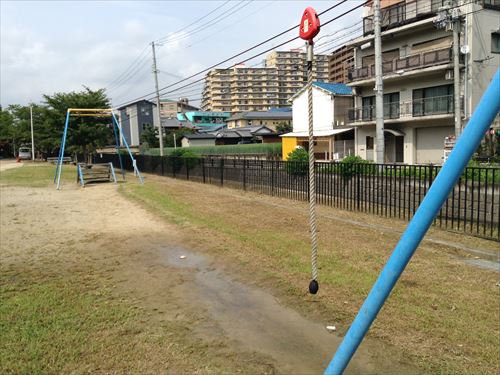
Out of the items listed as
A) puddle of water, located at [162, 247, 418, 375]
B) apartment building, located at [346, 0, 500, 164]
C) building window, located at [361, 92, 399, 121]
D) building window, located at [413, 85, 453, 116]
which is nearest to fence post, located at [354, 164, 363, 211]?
puddle of water, located at [162, 247, 418, 375]

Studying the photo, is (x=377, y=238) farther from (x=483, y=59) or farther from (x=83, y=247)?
(x=483, y=59)

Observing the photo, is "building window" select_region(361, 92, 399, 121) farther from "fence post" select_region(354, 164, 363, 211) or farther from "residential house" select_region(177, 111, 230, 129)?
"residential house" select_region(177, 111, 230, 129)

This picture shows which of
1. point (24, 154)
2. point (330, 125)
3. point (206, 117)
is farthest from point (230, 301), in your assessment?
point (206, 117)

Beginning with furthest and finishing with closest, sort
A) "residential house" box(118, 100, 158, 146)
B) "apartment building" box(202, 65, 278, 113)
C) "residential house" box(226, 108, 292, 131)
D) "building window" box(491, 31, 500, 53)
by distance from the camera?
"apartment building" box(202, 65, 278, 113), "residential house" box(118, 100, 158, 146), "residential house" box(226, 108, 292, 131), "building window" box(491, 31, 500, 53)

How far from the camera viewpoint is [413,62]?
96.6ft

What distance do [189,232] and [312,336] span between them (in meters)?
5.09

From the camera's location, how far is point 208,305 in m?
4.56

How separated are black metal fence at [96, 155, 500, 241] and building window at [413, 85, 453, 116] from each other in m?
18.4

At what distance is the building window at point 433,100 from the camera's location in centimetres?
2842

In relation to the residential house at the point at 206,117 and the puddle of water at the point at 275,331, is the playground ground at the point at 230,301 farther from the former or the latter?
the residential house at the point at 206,117

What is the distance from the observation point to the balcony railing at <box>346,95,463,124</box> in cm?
2850

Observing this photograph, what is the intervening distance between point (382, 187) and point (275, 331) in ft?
22.0

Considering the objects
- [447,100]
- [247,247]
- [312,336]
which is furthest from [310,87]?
[447,100]

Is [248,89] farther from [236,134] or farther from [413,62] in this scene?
[413,62]
